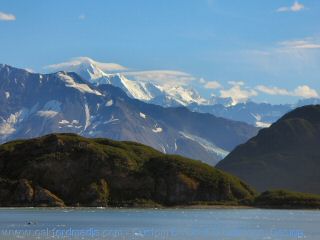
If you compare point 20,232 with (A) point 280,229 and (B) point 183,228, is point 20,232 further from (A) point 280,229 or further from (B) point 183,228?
(A) point 280,229

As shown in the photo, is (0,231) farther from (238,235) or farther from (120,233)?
(238,235)

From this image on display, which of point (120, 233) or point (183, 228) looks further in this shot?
point (183, 228)

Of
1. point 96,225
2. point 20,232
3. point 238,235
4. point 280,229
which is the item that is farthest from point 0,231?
point 280,229

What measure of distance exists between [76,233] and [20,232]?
11.2 meters

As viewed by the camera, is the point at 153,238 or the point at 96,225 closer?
the point at 153,238

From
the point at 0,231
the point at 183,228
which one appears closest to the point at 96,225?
the point at 183,228

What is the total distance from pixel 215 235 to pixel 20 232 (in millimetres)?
38989

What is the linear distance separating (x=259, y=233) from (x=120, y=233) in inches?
1139

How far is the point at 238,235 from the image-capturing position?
158 metres

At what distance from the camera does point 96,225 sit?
626 ft

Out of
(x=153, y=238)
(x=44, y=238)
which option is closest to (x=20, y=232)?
(x=44, y=238)

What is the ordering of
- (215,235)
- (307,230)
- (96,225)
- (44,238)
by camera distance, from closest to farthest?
(44,238)
(215,235)
(307,230)
(96,225)

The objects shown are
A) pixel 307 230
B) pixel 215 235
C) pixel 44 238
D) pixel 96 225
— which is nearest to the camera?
pixel 44 238

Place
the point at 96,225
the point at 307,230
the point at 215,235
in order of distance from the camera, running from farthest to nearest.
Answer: the point at 96,225
the point at 307,230
the point at 215,235
